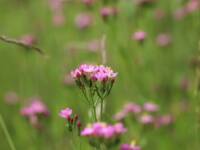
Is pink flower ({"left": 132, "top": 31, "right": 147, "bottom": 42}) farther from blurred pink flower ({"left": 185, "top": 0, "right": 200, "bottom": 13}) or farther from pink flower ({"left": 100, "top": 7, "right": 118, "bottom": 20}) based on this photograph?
blurred pink flower ({"left": 185, "top": 0, "right": 200, "bottom": 13})

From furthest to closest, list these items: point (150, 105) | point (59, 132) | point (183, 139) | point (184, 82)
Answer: point (184, 82), point (59, 132), point (183, 139), point (150, 105)

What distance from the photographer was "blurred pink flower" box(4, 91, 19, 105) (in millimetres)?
5949

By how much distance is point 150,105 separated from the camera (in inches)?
178

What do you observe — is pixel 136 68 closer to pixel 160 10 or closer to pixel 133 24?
pixel 133 24

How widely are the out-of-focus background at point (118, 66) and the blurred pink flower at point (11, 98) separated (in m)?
0.01

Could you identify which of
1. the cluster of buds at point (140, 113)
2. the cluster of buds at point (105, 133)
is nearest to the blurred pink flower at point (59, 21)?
the cluster of buds at point (140, 113)

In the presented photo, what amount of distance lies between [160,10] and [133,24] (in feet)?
2.72

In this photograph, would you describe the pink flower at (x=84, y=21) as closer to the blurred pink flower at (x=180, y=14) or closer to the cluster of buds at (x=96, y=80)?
the blurred pink flower at (x=180, y=14)

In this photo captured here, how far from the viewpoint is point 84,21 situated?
6910 millimetres

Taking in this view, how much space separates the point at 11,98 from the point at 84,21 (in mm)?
1477

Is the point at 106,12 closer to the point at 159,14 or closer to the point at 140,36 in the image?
the point at 140,36

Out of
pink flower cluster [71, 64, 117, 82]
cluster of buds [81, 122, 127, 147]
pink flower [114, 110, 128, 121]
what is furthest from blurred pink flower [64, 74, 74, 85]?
cluster of buds [81, 122, 127, 147]

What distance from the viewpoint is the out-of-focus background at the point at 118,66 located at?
198 inches

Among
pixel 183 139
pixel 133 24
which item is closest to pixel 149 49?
pixel 133 24
